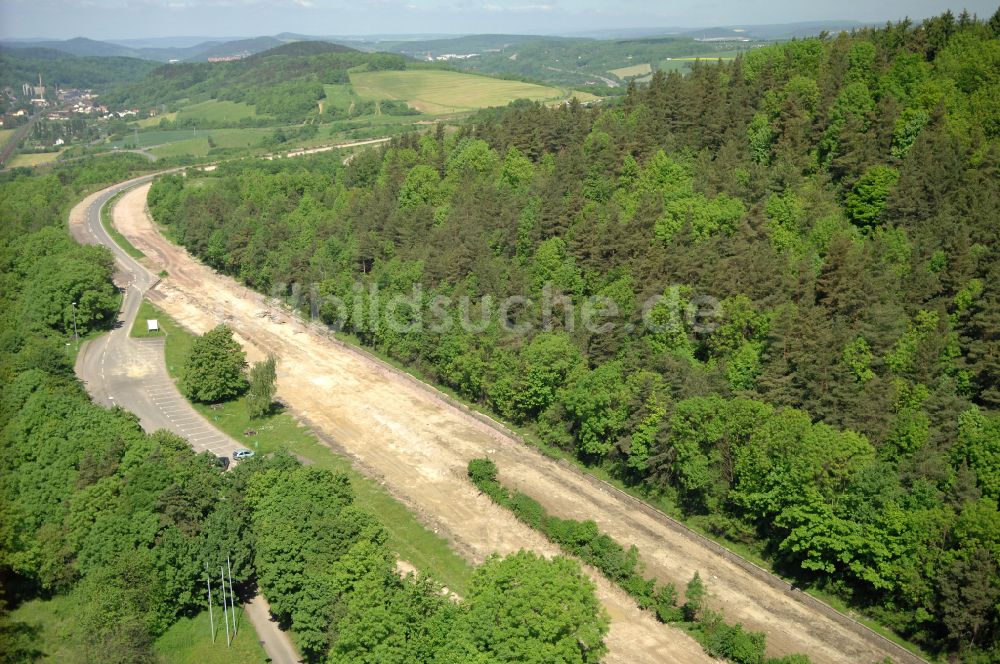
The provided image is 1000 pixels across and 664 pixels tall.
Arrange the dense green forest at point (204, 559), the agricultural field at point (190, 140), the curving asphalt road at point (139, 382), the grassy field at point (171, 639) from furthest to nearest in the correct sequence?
the agricultural field at point (190, 140) < the curving asphalt road at point (139, 382) < the grassy field at point (171, 639) < the dense green forest at point (204, 559)

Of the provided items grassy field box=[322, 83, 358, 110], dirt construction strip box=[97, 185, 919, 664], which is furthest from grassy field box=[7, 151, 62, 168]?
dirt construction strip box=[97, 185, 919, 664]

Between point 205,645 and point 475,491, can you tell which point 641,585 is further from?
point 205,645

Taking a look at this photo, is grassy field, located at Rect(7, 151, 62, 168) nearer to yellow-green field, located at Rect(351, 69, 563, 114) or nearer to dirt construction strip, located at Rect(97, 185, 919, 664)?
yellow-green field, located at Rect(351, 69, 563, 114)

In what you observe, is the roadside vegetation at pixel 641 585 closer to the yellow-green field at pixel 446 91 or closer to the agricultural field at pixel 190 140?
the agricultural field at pixel 190 140

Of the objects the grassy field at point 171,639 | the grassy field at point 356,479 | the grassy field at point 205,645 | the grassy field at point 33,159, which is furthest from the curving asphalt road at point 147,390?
the grassy field at point 33,159

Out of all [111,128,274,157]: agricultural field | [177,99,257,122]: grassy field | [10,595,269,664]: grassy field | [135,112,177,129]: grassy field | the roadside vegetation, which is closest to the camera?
[10,595,269,664]: grassy field
